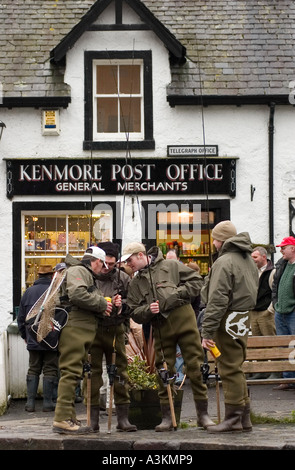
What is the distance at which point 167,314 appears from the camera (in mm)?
10320

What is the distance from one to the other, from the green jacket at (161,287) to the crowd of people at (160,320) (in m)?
0.01

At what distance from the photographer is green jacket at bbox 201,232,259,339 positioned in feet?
32.2

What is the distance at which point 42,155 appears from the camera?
1816 cm

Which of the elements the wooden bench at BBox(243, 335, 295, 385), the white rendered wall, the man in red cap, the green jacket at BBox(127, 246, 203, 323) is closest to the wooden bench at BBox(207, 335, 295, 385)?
the wooden bench at BBox(243, 335, 295, 385)

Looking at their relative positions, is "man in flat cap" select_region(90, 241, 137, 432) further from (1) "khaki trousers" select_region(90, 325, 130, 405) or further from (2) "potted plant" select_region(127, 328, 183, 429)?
(2) "potted plant" select_region(127, 328, 183, 429)

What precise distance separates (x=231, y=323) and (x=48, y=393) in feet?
13.6

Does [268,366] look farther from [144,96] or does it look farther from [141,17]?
[141,17]

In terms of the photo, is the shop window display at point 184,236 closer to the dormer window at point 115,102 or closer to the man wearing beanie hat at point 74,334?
the dormer window at point 115,102

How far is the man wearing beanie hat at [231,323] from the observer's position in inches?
388

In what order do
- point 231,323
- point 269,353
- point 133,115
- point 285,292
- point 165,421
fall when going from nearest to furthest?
point 231,323, point 165,421, point 269,353, point 285,292, point 133,115

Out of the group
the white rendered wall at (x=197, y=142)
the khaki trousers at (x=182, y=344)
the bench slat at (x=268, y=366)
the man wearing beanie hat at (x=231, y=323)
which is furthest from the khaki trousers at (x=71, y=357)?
the white rendered wall at (x=197, y=142)

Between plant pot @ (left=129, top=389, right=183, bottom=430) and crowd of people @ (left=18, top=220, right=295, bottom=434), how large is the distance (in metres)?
0.27

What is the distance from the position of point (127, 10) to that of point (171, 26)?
1.16 meters

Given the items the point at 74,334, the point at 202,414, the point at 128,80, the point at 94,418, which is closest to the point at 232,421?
Result: the point at 202,414
